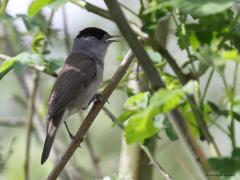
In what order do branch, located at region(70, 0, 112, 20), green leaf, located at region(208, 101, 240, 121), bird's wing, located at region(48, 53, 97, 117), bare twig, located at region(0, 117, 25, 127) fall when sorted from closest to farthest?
green leaf, located at region(208, 101, 240, 121)
branch, located at region(70, 0, 112, 20)
bird's wing, located at region(48, 53, 97, 117)
bare twig, located at region(0, 117, 25, 127)

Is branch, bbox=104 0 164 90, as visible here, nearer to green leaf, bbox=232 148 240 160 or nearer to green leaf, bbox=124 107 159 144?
green leaf, bbox=124 107 159 144

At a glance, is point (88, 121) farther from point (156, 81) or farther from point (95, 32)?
point (95, 32)

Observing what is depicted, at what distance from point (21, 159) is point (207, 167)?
4979 mm

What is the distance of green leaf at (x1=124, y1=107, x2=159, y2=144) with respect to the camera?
140cm

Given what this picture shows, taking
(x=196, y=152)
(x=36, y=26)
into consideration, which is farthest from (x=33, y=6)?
(x=36, y=26)

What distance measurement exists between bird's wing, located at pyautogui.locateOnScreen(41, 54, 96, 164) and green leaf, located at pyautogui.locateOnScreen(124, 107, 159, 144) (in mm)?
2513

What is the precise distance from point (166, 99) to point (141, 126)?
0.17 m

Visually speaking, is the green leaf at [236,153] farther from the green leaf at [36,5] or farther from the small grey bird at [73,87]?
the small grey bird at [73,87]

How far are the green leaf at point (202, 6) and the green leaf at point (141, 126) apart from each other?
0.25 m

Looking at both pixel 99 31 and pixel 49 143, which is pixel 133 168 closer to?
pixel 49 143

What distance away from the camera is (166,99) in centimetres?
130

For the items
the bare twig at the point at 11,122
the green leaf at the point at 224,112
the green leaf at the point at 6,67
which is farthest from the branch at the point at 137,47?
the bare twig at the point at 11,122

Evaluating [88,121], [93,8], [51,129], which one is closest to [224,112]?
[93,8]

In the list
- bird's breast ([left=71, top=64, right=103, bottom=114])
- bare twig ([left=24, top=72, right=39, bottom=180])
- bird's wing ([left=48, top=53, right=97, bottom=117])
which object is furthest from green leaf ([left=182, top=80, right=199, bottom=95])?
bare twig ([left=24, top=72, right=39, bottom=180])
